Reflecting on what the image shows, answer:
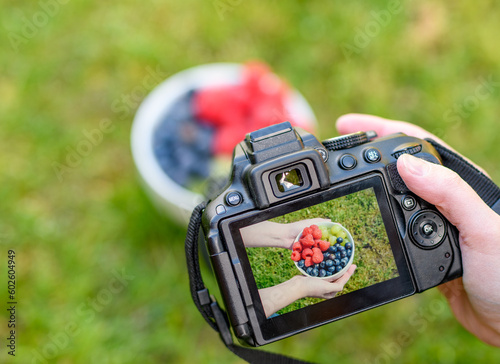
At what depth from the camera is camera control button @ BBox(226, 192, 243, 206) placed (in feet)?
3.48

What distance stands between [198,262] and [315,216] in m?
0.28

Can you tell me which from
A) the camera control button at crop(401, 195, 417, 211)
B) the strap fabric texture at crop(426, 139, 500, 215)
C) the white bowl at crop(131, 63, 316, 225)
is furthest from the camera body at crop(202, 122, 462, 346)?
the white bowl at crop(131, 63, 316, 225)

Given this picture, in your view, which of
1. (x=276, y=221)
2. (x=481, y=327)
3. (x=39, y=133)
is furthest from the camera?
(x=39, y=133)

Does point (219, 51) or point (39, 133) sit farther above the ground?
point (219, 51)

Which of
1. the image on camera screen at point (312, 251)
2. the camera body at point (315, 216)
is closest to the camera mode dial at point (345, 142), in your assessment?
the camera body at point (315, 216)

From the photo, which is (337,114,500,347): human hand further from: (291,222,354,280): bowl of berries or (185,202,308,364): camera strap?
(185,202,308,364): camera strap

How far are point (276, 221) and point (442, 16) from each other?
1555mm

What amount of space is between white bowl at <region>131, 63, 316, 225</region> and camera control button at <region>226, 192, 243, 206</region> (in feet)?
1.64

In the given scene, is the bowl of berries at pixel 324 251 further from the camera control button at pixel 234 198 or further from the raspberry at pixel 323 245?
the camera control button at pixel 234 198

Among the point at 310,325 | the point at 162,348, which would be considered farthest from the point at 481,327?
the point at 162,348

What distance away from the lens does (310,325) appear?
3.56ft

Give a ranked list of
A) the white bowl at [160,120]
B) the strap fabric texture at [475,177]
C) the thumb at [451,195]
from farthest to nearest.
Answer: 1. the white bowl at [160,120]
2. the strap fabric texture at [475,177]
3. the thumb at [451,195]

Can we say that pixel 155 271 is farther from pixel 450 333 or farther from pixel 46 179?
pixel 450 333

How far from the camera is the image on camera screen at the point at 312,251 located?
107cm
